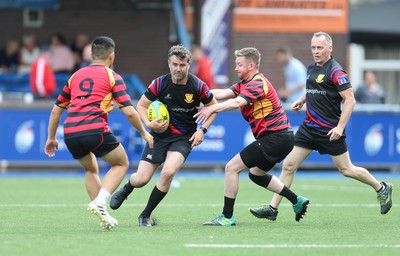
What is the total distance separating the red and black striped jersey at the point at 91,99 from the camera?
10.5 m

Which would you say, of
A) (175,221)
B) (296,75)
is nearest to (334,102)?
(175,221)

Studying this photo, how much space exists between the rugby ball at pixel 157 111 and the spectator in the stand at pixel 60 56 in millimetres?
11998

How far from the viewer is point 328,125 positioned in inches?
473

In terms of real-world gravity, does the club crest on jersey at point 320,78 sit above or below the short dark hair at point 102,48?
below

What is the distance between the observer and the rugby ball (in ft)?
36.4

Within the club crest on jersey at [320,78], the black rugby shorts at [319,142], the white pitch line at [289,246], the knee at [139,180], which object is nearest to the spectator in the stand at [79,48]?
the black rugby shorts at [319,142]

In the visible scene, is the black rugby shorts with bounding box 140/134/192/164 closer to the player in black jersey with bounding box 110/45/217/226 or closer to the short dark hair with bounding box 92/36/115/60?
the player in black jersey with bounding box 110/45/217/226

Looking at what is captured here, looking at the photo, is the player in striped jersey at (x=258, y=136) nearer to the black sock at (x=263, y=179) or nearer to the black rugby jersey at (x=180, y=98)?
the black sock at (x=263, y=179)

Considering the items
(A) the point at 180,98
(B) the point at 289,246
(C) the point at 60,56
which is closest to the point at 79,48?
Result: (C) the point at 60,56

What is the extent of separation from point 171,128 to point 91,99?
1.16 m

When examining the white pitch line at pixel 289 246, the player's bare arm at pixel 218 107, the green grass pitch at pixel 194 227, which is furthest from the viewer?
the player's bare arm at pixel 218 107

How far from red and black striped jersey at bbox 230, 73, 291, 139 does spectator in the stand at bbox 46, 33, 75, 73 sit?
39.2ft

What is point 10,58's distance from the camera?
76.1 ft

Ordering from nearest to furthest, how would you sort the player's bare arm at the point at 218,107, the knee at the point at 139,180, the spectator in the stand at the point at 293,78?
1. the player's bare arm at the point at 218,107
2. the knee at the point at 139,180
3. the spectator in the stand at the point at 293,78
